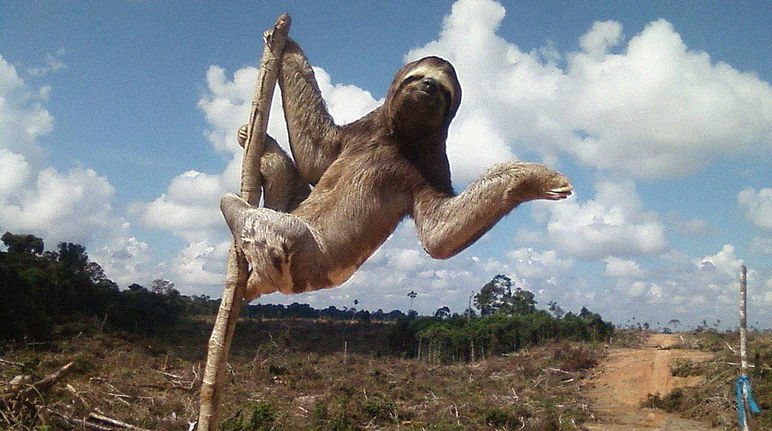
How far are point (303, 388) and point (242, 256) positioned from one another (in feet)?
84.4

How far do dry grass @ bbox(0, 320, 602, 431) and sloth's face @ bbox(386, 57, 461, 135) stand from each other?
7.86 metres

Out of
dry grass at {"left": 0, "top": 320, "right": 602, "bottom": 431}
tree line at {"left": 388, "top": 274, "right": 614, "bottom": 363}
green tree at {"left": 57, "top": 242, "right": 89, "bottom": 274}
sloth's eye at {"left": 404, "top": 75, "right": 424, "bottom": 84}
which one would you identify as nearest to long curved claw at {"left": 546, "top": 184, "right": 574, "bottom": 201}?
sloth's eye at {"left": 404, "top": 75, "right": 424, "bottom": 84}

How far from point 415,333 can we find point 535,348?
12.7 m

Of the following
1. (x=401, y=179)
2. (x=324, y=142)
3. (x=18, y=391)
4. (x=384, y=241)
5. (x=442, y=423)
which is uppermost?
(x=324, y=142)

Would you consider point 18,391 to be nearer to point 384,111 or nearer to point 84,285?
point 384,111

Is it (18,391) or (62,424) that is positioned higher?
(18,391)

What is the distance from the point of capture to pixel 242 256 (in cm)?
356

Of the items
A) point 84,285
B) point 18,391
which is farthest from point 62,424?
point 84,285

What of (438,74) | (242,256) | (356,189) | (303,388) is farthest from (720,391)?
(242,256)

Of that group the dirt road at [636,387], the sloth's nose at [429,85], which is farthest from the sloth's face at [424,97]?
the dirt road at [636,387]

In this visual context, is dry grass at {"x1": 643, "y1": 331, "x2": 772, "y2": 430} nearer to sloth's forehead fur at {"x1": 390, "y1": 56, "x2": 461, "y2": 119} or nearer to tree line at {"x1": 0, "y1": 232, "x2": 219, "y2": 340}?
sloth's forehead fur at {"x1": 390, "y1": 56, "x2": 461, "y2": 119}

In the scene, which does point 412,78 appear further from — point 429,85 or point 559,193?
point 559,193

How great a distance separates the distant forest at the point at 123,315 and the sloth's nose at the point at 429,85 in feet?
113

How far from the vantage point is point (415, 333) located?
52.6 m
